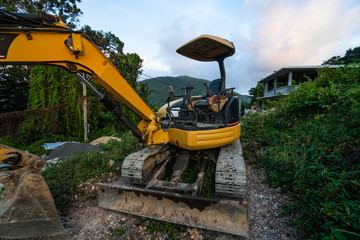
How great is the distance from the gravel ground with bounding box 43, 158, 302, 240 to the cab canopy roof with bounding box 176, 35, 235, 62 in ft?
9.94

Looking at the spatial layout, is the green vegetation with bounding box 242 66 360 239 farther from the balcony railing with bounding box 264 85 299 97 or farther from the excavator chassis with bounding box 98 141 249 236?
the balcony railing with bounding box 264 85 299 97

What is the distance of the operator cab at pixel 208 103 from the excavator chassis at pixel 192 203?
888mm

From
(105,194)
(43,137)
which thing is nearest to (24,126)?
(43,137)

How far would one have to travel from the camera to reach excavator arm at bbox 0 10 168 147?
1898 mm

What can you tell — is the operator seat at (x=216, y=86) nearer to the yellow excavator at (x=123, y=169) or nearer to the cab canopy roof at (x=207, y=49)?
the cab canopy roof at (x=207, y=49)

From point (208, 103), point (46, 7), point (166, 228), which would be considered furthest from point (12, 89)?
point (166, 228)

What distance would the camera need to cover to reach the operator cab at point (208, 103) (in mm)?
3112

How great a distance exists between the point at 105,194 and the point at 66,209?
2.46 feet

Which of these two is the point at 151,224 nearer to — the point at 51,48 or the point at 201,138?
the point at 201,138

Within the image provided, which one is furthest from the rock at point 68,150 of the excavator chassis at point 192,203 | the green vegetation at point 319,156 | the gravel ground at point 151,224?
the green vegetation at point 319,156

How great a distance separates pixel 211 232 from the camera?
2.16 metres

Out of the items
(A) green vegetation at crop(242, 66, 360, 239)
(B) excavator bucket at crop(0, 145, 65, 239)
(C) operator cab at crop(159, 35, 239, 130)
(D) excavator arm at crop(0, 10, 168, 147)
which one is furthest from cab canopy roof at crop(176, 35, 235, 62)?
(B) excavator bucket at crop(0, 145, 65, 239)

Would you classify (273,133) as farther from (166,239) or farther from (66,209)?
(66,209)

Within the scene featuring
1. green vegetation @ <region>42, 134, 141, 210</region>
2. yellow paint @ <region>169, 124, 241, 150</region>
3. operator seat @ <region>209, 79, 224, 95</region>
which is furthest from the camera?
operator seat @ <region>209, 79, 224, 95</region>
